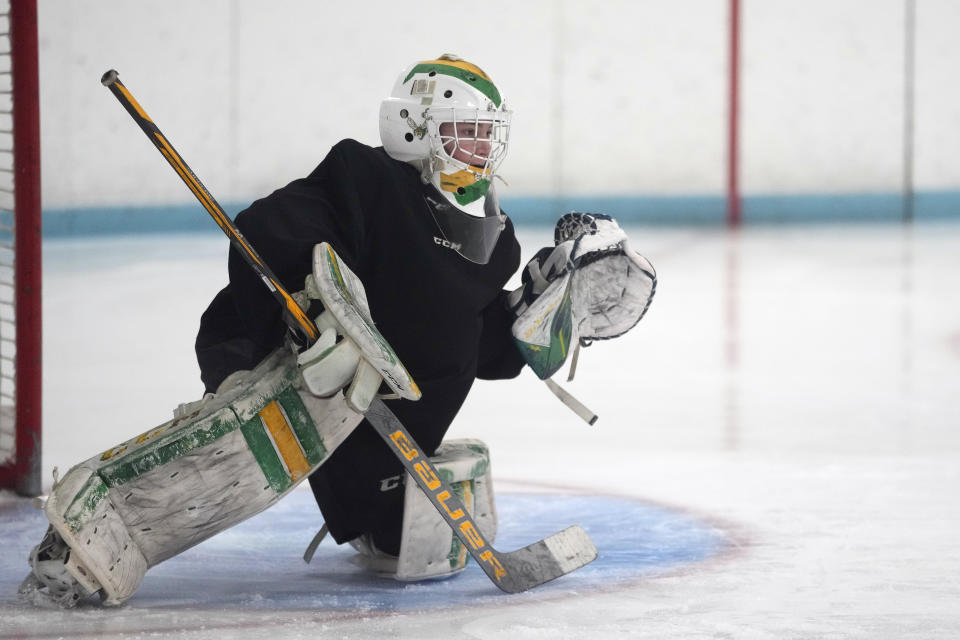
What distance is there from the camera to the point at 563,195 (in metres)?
9.65

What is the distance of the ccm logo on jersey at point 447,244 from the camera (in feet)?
7.87

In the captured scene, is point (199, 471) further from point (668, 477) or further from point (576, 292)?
point (668, 477)

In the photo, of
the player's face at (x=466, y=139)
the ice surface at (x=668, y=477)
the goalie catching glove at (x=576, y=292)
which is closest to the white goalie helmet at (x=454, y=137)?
the player's face at (x=466, y=139)

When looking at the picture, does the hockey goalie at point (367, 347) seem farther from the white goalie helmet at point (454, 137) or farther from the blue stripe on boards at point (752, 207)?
the blue stripe on boards at point (752, 207)

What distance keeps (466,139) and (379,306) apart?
302 mm

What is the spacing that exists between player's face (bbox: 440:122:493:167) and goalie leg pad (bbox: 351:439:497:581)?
0.51 m

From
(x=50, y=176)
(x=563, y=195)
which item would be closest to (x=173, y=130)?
(x=50, y=176)

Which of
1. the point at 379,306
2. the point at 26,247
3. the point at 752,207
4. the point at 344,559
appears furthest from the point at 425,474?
the point at 752,207

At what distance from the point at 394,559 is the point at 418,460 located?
0.26 m

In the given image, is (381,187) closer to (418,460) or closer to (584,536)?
(418,460)

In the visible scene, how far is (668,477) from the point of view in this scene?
10.8ft

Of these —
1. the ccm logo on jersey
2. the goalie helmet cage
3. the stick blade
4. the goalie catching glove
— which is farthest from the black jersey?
the goalie helmet cage

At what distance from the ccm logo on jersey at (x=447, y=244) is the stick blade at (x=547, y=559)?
0.50 metres

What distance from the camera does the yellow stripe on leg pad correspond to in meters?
2.22
